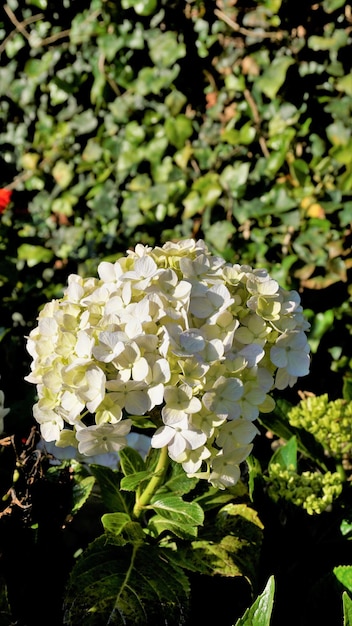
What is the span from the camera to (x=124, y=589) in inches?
57.1

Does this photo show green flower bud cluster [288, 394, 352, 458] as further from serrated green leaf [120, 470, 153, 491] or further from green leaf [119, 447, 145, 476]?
serrated green leaf [120, 470, 153, 491]

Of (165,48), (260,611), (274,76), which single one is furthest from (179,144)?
(260,611)

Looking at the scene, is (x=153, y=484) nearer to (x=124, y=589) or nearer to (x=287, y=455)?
(x=124, y=589)

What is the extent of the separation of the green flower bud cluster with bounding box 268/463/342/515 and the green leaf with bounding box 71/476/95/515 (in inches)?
18.0

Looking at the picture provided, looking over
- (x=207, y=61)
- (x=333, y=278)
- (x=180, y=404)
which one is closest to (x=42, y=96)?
(x=207, y=61)

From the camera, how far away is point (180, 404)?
1228 mm

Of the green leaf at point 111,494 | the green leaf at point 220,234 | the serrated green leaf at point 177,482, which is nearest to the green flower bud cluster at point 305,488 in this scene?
the serrated green leaf at point 177,482

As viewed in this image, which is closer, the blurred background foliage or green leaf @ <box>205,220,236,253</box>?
the blurred background foliage

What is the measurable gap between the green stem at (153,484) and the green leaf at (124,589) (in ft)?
0.30

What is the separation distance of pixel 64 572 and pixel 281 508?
1.86 feet

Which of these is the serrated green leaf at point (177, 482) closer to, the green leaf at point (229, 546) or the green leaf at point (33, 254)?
the green leaf at point (229, 546)

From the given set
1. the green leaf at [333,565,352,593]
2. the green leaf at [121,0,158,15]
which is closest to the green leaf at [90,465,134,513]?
the green leaf at [333,565,352,593]

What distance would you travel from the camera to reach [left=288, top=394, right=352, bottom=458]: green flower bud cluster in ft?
6.06

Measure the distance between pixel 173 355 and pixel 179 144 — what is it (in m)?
2.13
